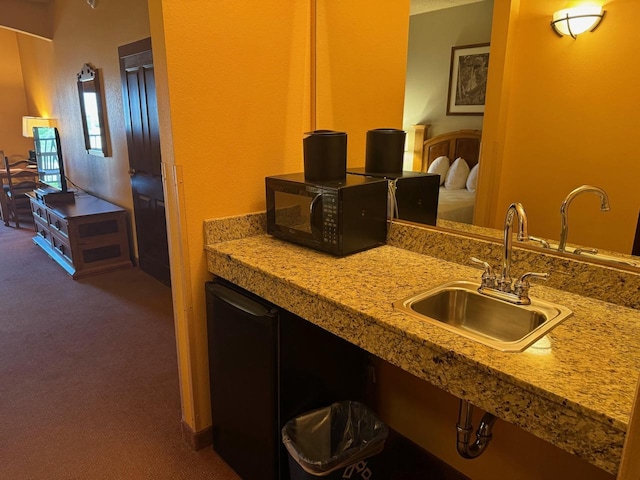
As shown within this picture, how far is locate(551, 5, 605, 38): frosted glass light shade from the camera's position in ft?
4.02

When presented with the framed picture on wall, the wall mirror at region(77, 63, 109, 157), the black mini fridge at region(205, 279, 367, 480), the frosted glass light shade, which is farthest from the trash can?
the wall mirror at region(77, 63, 109, 157)

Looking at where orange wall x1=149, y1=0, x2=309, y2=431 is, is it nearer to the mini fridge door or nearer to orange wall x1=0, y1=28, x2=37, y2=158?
the mini fridge door

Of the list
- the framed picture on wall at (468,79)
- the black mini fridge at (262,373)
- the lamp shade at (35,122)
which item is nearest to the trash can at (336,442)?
the black mini fridge at (262,373)

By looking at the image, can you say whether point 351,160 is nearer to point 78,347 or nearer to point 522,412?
point 522,412

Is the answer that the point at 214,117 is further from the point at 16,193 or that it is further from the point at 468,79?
the point at 16,193

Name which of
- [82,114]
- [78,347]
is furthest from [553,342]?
[82,114]

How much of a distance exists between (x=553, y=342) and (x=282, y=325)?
2.73 ft

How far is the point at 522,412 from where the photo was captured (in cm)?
90

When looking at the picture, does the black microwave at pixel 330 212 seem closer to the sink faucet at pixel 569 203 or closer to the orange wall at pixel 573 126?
the orange wall at pixel 573 126

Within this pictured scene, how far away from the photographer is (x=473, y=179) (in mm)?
1625

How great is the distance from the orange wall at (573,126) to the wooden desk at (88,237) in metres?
3.75

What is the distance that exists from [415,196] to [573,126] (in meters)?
0.62

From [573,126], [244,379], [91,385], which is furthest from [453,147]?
[91,385]

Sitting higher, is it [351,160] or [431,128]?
[431,128]
